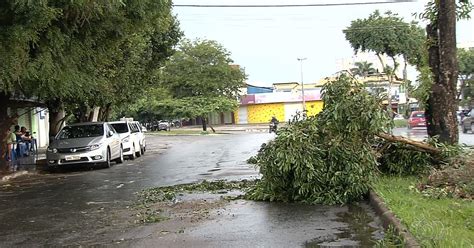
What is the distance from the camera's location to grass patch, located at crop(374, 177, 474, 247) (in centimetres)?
595

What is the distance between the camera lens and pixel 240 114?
275ft

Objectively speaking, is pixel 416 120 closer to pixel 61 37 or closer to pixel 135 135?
pixel 135 135

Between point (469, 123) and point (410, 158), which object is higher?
point (469, 123)

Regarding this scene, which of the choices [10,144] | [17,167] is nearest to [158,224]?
[17,167]

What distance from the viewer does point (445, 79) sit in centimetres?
1211

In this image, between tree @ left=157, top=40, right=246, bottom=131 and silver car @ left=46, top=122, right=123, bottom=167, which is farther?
tree @ left=157, top=40, right=246, bottom=131

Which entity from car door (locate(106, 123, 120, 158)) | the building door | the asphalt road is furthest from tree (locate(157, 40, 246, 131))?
car door (locate(106, 123, 120, 158))

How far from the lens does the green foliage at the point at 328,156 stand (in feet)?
32.9

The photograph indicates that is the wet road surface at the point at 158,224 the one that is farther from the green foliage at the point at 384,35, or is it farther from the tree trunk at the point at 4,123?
the green foliage at the point at 384,35

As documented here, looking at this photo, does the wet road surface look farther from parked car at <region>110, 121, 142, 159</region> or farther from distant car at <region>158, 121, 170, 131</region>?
distant car at <region>158, 121, 170, 131</region>

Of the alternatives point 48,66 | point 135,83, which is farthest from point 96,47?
point 135,83

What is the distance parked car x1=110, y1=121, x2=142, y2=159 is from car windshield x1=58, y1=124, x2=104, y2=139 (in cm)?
268

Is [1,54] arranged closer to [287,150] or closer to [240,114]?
[287,150]

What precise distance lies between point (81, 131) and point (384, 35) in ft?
87.7
